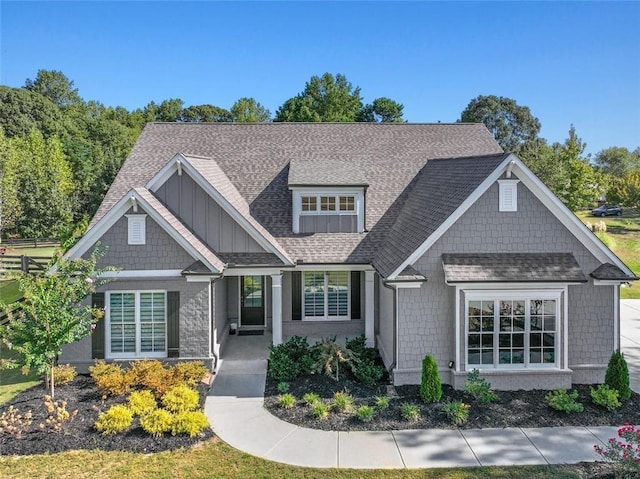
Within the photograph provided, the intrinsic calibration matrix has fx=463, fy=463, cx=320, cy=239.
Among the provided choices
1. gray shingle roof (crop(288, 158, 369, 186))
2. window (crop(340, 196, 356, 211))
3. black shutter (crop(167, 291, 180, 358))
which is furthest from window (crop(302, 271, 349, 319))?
black shutter (crop(167, 291, 180, 358))

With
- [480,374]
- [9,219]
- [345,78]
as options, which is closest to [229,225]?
[480,374]

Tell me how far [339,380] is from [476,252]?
5159 millimetres

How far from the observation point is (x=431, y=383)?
37.6 ft

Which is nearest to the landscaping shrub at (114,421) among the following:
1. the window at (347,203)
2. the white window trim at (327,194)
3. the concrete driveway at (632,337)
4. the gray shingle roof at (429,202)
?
the gray shingle roof at (429,202)

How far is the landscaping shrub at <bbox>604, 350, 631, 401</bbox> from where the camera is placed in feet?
38.0

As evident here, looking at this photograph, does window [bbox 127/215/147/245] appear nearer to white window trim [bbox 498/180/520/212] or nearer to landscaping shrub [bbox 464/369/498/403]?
landscaping shrub [bbox 464/369/498/403]

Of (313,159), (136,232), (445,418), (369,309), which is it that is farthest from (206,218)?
(445,418)

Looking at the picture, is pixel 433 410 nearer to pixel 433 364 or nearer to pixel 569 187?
pixel 433 364

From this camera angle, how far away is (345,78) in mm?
59844

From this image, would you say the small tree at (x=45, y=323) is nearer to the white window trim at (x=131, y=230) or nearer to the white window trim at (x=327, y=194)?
the white window trim at (x=131, y=230)

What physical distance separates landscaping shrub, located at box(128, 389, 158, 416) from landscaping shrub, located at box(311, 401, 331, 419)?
3732 mm

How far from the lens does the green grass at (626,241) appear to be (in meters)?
27.0

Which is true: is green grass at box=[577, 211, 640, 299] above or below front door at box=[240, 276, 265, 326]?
above

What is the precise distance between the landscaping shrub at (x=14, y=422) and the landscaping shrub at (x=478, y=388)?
407 inches
